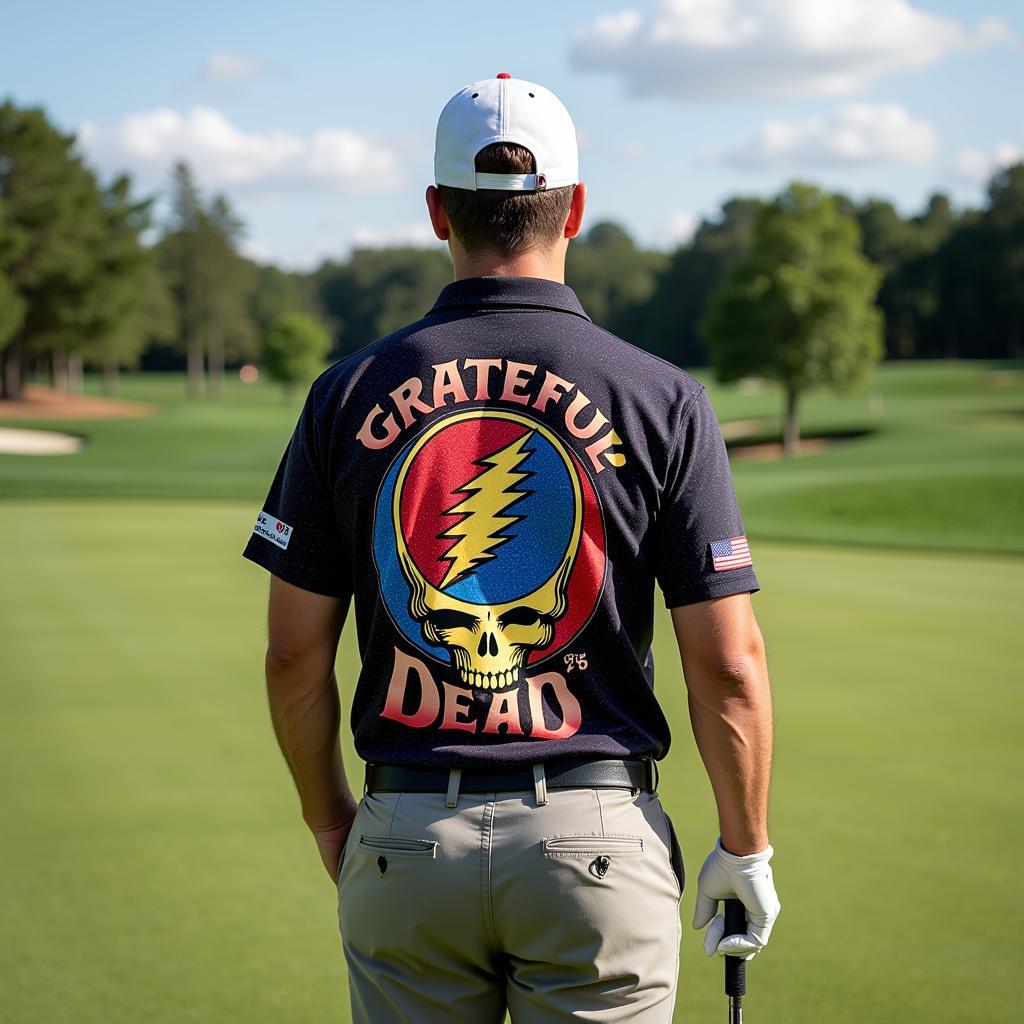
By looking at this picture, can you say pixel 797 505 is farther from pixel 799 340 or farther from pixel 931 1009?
pixel 931 1009

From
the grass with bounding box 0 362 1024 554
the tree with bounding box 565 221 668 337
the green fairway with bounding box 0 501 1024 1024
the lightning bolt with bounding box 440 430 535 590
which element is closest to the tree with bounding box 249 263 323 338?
the tree with bounding box 565 221 668 337

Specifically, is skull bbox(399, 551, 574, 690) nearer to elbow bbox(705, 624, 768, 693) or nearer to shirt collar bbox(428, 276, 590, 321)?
elbow bbox(705, 624, 768, 693)

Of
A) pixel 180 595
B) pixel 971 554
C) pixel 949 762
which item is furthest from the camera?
pixel 971 554

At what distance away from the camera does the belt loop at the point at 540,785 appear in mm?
1990

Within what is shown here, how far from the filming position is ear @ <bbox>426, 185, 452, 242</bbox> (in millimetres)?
2188

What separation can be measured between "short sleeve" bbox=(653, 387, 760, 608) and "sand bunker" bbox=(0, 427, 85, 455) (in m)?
32.9

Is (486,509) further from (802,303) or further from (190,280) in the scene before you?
(190,280)

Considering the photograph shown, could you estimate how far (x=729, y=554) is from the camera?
6.79 feet

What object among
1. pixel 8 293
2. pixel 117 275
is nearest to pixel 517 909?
pixel 8 293

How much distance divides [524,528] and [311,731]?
1.87 ft

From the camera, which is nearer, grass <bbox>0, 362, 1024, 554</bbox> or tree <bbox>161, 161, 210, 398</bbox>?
grass <bbox>0, 362, 1024, 554</bbox>

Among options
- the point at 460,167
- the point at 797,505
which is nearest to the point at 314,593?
the point at 460,167

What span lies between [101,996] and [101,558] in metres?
9.02

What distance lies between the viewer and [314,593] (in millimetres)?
2191
